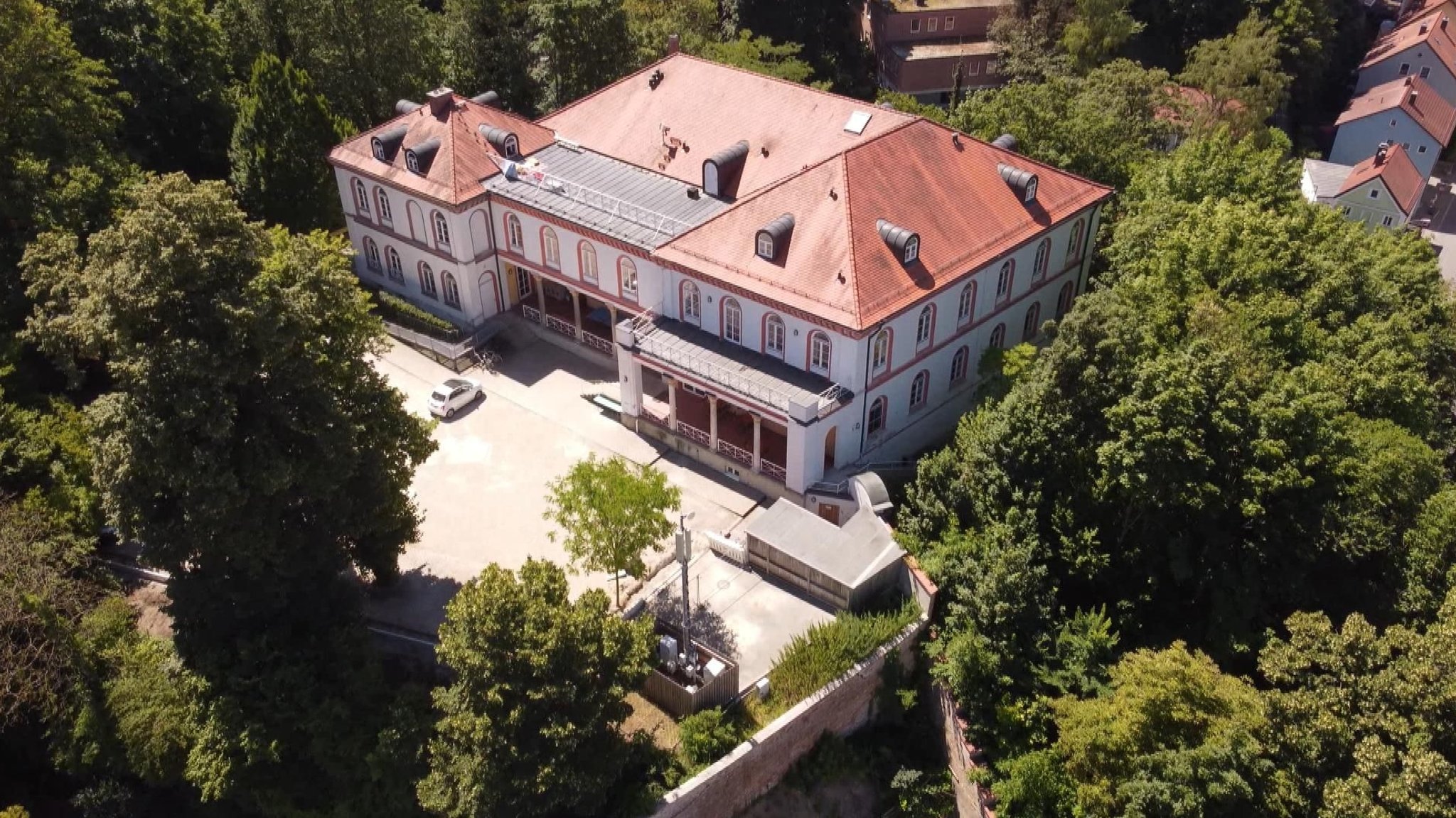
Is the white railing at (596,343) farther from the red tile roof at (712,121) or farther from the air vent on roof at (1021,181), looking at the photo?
the air vent on roof at (1021,181)

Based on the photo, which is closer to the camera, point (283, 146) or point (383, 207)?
point (283, 146)

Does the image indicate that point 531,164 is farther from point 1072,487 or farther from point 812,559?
point 1072,487

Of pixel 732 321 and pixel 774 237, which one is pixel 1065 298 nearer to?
pixel 774 237

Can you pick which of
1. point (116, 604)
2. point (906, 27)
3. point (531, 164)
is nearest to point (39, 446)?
point (116, 604)

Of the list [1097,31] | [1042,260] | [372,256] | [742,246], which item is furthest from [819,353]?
[1097,31]

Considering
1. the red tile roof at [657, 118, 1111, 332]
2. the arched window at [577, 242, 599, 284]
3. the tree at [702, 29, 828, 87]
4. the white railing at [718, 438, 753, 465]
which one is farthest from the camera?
the tree at [702, 29, 828, 87]

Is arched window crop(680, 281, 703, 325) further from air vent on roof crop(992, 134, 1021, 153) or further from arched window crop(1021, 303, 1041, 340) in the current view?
air vent on roof crop(992, 134, 1021, 153)

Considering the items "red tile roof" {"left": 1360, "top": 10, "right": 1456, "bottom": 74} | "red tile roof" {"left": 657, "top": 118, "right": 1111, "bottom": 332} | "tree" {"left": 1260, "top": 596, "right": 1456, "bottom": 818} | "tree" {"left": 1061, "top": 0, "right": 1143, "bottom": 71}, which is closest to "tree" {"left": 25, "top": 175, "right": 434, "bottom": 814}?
"red tile roof" {"left": 657, "top": 118, "right": 1111, "bottom": 332}
